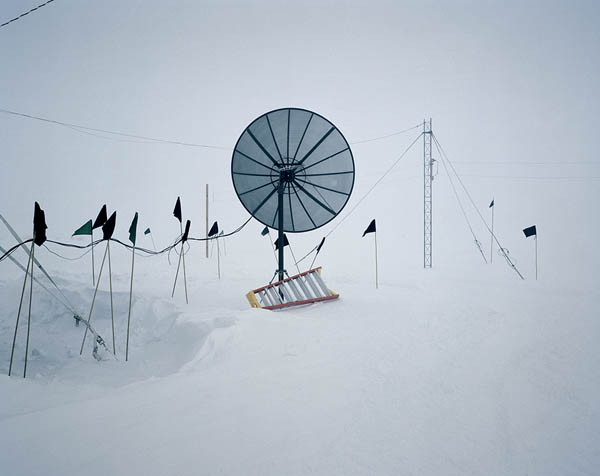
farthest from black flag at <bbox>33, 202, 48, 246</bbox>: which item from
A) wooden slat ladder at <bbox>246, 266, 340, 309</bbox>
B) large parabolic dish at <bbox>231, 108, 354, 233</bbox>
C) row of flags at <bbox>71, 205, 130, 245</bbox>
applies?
large parabolic dish at <bbox>231, 108, 354, 233</bbox>

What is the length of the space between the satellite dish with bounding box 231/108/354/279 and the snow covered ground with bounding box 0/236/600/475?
3437 millimetres

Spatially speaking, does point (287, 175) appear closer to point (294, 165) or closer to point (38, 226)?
point (294, 165)

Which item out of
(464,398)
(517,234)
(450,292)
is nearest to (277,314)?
(464,398)

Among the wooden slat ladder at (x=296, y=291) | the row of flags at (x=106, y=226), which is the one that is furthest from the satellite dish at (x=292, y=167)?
the row of flags at (x=106, y=226)

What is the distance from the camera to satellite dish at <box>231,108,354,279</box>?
8055 millimetres

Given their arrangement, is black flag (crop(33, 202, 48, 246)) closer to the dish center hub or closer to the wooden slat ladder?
the wooden slat ladder

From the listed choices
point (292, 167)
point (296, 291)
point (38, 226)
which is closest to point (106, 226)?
point (38, 226)

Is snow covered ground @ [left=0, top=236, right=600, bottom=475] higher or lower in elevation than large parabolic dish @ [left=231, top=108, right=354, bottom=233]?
lower

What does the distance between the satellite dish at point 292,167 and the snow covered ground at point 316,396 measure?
3.44 metres

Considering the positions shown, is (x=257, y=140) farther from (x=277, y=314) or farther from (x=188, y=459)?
(x=188, y=459)

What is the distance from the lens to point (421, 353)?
4.23m

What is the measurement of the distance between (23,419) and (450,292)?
9273 mm

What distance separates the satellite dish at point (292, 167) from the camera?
8055 mm

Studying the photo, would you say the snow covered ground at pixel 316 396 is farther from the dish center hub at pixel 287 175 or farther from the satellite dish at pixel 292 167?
the dish center hub at pixel 287 175
